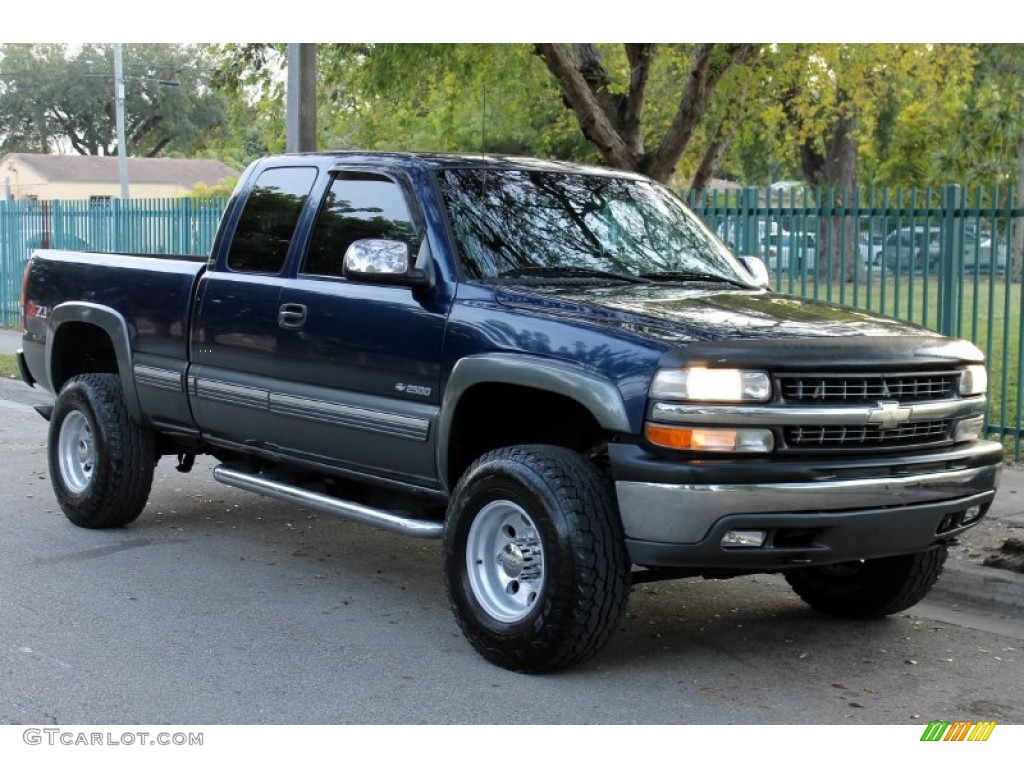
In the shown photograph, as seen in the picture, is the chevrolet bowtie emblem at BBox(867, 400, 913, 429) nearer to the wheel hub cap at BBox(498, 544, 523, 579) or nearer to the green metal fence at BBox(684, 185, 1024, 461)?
the wheel hub cap at BBox(498, 544, 523, 579)

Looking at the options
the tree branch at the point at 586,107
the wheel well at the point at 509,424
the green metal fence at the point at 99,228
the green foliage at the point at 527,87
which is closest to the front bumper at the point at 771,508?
the wheel well at the point at 509,424

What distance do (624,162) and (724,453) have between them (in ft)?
28.3

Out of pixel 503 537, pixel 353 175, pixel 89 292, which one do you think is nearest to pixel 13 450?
pixel 89 292

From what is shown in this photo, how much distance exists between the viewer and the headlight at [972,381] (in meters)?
5.61

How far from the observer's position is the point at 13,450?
35.9 ft

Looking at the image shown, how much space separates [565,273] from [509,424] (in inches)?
28.6

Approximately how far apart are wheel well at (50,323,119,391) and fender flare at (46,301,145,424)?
0.11 m

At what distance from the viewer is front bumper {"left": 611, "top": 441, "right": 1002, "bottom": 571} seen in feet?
16.1

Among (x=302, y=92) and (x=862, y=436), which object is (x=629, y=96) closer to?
(x=302, y=92)

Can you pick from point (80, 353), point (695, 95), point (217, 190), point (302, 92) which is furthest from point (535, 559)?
point (217, 190)

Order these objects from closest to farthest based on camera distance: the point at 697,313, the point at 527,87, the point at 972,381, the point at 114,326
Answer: the point at 697,313 → the point at 972,381 → the point at 114,326 → the point at 527,87

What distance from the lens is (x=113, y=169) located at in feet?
244

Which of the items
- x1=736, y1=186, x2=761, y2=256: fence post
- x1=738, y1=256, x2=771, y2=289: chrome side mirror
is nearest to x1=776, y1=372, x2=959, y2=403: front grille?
x1=738, y1=256, x2=771, y2=289: chrome side mirror
